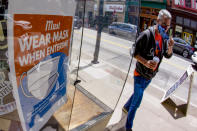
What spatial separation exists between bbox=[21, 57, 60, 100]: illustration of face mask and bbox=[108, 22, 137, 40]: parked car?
82cm

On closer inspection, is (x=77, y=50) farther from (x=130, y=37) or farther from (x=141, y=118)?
(x=141, y=118)

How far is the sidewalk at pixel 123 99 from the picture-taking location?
1.87 m

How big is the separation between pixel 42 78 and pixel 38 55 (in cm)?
18

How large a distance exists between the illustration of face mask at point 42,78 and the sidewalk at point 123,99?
0.39 metres

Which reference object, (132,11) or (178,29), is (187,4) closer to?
(178,29)

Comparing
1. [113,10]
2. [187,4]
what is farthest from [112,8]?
[187,4]

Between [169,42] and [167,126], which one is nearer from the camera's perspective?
[169,42]

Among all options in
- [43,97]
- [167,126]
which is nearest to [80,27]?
[43,97]

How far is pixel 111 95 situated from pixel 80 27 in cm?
109

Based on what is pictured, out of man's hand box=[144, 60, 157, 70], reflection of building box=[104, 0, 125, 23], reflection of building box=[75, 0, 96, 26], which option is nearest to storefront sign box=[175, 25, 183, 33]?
man's hand box=[144, 60, 157, 70]

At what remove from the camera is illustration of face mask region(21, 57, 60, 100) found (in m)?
1.08

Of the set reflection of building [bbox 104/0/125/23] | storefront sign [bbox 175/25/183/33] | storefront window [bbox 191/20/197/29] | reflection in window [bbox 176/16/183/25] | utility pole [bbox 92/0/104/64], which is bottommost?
utility pole [bbox 92/0/104/64]

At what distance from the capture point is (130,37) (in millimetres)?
2154

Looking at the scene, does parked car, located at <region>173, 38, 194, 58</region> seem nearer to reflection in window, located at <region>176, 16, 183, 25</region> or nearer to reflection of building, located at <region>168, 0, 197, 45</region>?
reflection of building, located at <region>168, 0, 197, 45</region>
